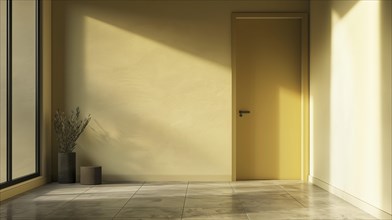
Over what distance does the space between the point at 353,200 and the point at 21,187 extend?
3.82m

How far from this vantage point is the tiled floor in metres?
4.87

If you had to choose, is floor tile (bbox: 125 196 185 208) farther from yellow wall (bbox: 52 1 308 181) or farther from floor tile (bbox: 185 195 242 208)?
yellow wall (bbox: 52 1 308 181)

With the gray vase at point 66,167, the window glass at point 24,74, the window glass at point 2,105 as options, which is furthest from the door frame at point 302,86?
the window glass at point 2,105

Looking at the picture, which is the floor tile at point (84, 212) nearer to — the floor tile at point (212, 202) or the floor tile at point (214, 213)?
the floor tile at point (214, 213)

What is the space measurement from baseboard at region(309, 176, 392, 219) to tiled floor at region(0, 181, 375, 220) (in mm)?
66

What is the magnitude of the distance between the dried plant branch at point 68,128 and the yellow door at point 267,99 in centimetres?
223

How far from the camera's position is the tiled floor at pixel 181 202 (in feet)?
16.0

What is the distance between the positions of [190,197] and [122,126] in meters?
1.97

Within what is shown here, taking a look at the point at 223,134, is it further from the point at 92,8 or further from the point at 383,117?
the point at 383,117

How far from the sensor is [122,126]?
750cm

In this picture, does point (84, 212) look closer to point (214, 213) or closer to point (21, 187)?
point (214, 213)

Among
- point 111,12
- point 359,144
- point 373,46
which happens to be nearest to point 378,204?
point 359,144

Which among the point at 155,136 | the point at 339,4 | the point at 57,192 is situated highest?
the point at 339,4

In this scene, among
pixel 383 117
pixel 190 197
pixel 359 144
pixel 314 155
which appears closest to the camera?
pixel 383 117
